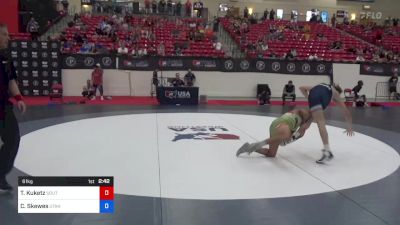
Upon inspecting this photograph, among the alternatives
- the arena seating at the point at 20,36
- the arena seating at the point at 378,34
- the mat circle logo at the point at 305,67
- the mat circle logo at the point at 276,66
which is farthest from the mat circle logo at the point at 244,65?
the arena seating at the point at 378,34

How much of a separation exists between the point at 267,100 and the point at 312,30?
42.2 feet

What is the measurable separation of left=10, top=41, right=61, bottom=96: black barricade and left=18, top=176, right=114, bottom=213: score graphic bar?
13338mm

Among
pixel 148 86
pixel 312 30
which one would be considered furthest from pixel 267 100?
pixel 312 30

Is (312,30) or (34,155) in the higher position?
(312,30)

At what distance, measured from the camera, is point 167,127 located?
822cm

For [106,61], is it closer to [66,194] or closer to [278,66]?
[278,66]

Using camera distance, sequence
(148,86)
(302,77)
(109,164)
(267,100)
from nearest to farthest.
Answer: (109,164) → (267,100) → (148,86) → (302,77)

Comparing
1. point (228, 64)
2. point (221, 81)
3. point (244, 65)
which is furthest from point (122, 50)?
point (244, 65)

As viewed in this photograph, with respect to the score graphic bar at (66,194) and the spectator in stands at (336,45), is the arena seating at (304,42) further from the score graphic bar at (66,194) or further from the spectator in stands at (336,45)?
the score graphic bar at (66,194)

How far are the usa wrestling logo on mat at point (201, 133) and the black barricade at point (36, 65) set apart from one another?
8.82 metres

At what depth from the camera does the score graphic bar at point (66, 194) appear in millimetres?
2479

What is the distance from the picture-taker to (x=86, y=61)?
15.5m

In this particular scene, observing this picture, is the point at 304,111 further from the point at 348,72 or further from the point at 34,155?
the point at 348,72

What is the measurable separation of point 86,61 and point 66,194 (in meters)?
13.9
